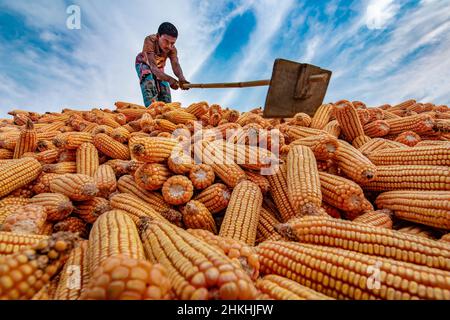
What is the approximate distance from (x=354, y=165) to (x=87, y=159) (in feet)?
13.3

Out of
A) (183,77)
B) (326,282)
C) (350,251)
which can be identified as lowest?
(326,282)

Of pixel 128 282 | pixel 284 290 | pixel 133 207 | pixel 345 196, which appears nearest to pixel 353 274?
pixel 284 290

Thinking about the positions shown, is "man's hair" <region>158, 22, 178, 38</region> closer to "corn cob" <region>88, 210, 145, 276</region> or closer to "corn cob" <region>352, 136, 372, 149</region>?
"corn cob" <region>352, 136, 372, 149</region>

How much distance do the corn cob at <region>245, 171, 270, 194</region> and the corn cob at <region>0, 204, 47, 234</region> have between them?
235 centimetres

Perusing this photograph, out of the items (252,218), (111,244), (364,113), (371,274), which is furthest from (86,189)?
(364,113)

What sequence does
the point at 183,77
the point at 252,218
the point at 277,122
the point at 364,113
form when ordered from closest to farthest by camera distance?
the point at 252,218 → the point at 364,113 → the point at 277,122 → the point at 183,77

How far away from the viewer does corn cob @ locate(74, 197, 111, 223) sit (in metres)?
3.04

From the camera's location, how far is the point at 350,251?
6.45ft

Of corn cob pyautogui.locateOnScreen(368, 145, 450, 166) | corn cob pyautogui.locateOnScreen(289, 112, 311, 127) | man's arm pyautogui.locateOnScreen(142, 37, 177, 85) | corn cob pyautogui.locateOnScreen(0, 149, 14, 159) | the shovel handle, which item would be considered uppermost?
Result: man's arm pyautogui.locateOnScreen(142, 37, 177, 85)

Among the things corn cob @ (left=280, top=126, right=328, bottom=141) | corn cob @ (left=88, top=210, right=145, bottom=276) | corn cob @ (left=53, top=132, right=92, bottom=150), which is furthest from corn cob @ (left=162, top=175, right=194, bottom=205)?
corn cob @ (left=53, top=132, right=92, bottom=150)

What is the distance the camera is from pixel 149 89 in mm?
10102

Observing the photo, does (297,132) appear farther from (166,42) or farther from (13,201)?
(166,42)

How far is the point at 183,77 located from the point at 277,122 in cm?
627
